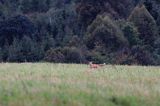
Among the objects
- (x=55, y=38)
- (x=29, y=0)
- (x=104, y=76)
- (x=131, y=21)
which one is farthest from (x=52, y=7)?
(x=104, y=76)

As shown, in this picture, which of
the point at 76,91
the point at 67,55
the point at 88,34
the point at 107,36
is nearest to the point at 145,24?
the point at 107,36

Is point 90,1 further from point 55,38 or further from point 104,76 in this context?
point 104,76

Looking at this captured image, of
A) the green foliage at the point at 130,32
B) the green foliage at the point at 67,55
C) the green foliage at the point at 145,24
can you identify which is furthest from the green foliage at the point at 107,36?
the green foliage at the point at 67,55

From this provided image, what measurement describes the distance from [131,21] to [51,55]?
1297 centimetres

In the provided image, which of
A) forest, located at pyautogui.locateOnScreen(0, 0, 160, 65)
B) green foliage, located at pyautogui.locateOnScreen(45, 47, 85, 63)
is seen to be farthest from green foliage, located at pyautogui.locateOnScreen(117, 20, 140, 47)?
green foliage, located at pyautogui.locateOnScreen(45, 47, 85, 63)

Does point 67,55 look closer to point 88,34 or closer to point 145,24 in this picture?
point 88,34

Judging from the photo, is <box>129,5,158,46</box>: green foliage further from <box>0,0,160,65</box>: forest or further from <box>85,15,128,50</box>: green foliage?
<box>85,15,128,50</box>: green foliage

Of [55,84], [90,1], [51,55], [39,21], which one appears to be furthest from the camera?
[39,21]

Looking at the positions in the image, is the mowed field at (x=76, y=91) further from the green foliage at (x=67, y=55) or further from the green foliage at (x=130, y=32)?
the green foliage at (x=130, y=32)

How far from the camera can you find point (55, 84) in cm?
1476

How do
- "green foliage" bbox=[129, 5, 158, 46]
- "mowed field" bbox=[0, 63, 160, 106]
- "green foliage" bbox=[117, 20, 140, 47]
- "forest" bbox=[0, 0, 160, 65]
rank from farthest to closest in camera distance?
"green foliage" bbox=[129, 5, 158, 46] < "green foliage" bbox=[117, 20, 140, 47] < "forest" bbox=[0, 0, 160, 65] < "mowed field" bbox=[0, 63, 160, 106]

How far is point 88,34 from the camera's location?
54.3 m

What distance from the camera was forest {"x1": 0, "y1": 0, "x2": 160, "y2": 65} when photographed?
153ft

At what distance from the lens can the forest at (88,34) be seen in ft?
153
